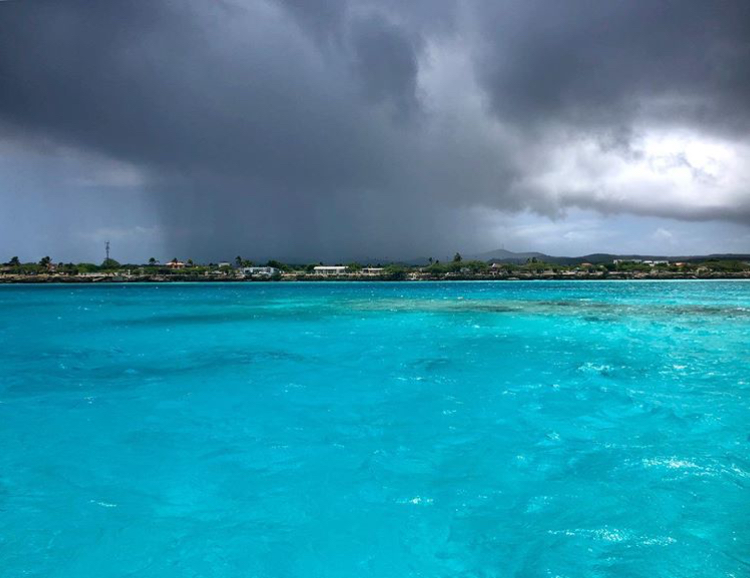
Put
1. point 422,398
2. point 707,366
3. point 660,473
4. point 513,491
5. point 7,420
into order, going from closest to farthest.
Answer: point 513,491 < point 660,473 < point 7,420 < point 422,398 < point 707,366

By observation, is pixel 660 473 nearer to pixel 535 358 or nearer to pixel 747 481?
pixel 747 481

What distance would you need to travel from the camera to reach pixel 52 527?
6.12 meters

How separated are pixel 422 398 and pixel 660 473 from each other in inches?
246

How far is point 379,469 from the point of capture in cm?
794

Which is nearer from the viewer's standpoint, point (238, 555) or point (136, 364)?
point (238, 555)

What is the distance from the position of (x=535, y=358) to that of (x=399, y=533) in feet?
48.6

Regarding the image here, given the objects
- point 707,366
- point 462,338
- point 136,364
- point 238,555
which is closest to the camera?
point 238,555

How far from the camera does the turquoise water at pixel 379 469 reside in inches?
212

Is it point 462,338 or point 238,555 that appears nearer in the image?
point 238,555

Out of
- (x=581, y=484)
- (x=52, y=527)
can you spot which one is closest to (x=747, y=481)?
(x=581, y=484)

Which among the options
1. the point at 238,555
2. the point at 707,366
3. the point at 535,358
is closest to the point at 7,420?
the point at 238,555

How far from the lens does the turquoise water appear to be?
5391mm

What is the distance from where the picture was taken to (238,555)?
5445 millimetres

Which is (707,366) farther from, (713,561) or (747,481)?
(713,561)
